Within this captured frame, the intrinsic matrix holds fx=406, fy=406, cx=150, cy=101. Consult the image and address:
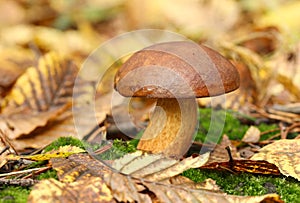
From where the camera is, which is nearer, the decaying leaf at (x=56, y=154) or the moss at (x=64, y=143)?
the decaying leaf at (x=56, y=154)

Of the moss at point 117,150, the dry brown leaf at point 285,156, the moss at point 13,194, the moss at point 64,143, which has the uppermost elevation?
the moss at point 64,143

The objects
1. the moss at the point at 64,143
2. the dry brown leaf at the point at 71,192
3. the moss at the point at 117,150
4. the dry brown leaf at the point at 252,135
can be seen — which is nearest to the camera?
the dry brown leaf at the point at 71,192

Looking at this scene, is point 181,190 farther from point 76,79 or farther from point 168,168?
point 76,79

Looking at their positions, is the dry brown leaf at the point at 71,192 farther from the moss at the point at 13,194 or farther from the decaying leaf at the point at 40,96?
the decaying leaf at the point at 40,96

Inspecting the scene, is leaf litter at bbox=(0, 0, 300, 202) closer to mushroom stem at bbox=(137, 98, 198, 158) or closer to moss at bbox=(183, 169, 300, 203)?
A: moss at bbox=(183, 169, 300, 203)

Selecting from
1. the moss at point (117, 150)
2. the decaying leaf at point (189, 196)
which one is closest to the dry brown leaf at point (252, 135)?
the moss at point (117, 150)

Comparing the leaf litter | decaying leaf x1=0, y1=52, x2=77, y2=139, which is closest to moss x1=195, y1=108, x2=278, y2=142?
the leaf litter
